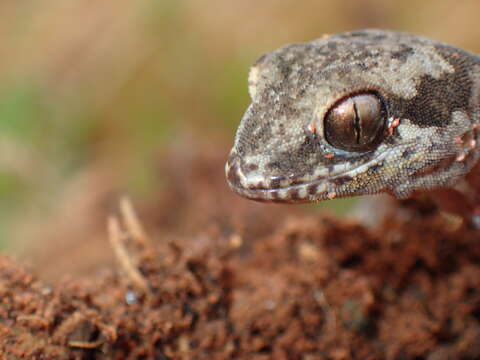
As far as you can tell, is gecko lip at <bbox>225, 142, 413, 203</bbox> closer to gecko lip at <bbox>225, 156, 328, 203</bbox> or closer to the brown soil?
gecko lip at <bbox>225, 156, 328, 203</bbox>

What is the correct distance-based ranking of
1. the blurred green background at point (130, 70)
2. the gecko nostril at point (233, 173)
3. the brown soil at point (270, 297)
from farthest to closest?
the blurred green background at point (130, 70), the gecko nostril at point (233, 173), the brown soil at point (270, 297)

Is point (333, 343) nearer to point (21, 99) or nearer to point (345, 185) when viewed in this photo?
point (345, 185)

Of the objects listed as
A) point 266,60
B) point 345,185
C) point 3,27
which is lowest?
point 345,185

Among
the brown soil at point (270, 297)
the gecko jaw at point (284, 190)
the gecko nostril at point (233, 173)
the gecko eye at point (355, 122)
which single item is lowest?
the brown soil at point (270, 297)

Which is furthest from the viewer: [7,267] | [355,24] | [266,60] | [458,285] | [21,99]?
[355,24]

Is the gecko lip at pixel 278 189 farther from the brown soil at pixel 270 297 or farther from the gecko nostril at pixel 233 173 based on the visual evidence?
the brown soil at pixel 270 297

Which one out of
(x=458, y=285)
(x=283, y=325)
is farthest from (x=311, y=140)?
(x=458, y=285)

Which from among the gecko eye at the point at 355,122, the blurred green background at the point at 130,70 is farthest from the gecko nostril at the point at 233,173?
the blurred green background at the point at 130,70
